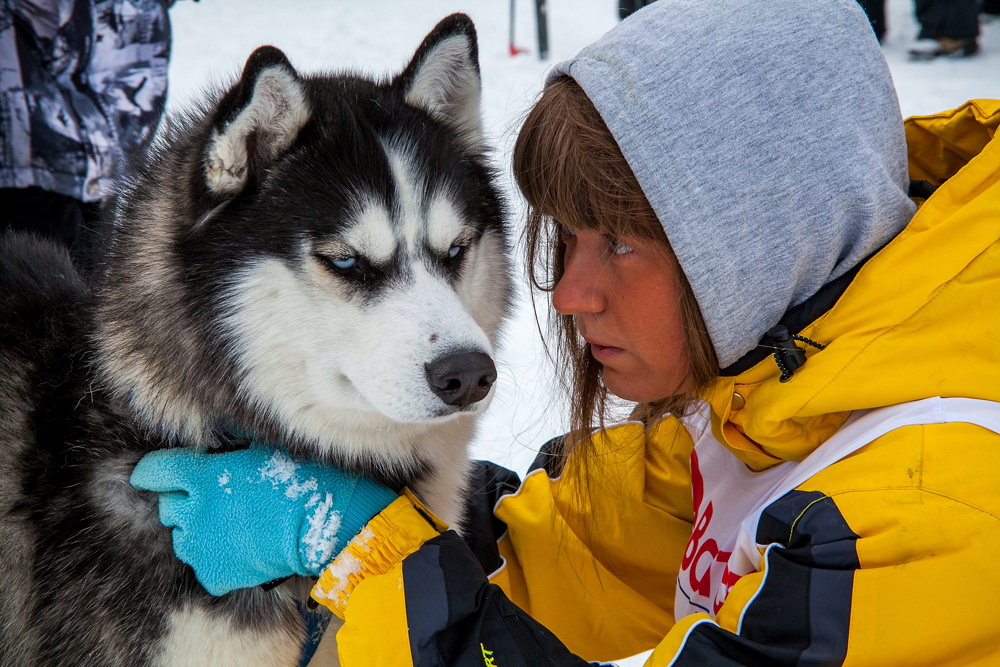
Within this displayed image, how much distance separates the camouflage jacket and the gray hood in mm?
1463

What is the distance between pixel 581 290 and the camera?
135 cm

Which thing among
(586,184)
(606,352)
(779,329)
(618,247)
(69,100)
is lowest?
(606,352)

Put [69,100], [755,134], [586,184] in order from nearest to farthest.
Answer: [755,134] → [586,184] → [69,100]

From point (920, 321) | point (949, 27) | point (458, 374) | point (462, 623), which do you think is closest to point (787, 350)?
point (920, 321)

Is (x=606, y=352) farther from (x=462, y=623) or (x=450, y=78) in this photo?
(x=450, y=78)

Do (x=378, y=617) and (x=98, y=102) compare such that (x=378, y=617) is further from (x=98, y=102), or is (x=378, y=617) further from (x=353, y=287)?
(x=98, y=102)

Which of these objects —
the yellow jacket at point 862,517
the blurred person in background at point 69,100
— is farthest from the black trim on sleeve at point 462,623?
the blurred person in background at point 69,100

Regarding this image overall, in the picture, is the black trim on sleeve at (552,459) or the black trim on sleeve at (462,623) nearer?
the black trim on sleeve at (462,623)

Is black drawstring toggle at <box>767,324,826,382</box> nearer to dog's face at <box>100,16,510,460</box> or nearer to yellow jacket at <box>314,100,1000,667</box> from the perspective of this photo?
yellow jacket at <box>314,100,1000,667</box>

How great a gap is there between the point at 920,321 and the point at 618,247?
1.56 feet

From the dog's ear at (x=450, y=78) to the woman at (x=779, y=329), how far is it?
30 centimetres

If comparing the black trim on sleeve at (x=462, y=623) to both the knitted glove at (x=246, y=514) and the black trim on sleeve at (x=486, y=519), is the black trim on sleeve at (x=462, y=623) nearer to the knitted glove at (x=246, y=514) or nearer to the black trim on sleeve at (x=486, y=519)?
the knitted glove at (x=246, y=514)

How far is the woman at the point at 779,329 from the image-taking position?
100 centimetres

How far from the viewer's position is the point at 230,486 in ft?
4.40
